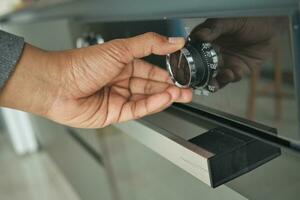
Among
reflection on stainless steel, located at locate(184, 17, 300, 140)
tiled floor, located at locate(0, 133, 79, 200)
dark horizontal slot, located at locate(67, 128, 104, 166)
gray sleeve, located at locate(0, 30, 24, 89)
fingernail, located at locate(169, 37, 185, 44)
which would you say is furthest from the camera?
tiled floor, located at locate(0, 133, 79, 200)

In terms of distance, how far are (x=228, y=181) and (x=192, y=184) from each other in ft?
0.34

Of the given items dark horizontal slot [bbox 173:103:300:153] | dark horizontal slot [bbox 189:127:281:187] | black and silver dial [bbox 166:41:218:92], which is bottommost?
dark horizontal slot [bbox 189:127:281:187]

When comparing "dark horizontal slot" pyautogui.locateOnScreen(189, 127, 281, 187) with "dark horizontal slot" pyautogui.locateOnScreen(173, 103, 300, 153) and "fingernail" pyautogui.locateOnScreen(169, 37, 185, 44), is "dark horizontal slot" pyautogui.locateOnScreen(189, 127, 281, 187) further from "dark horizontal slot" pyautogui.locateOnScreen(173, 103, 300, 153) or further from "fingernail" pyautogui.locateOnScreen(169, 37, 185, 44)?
"fingernail" pyautogui.locateOnScreen(169, 37, 185, 44)

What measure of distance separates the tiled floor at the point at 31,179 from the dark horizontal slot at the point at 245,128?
1.15 meters

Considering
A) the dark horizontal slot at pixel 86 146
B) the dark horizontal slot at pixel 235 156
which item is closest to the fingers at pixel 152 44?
the dark horizontal slot at pixel 235 156

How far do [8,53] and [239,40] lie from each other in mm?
326

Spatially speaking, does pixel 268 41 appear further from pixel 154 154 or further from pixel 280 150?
pixel 154 154

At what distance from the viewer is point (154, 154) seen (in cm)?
56

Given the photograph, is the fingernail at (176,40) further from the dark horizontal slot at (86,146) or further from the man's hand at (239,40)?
the dark horizontal slot at (86,146)

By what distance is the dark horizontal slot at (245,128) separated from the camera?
0.34 m

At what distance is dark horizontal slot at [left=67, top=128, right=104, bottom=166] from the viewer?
924 mm

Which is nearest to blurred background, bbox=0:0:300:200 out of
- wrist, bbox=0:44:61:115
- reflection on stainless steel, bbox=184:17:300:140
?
reflection on stainless steel, bbox=184:17:300:140

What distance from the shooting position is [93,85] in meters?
0.57

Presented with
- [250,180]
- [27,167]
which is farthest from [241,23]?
[27,167]
